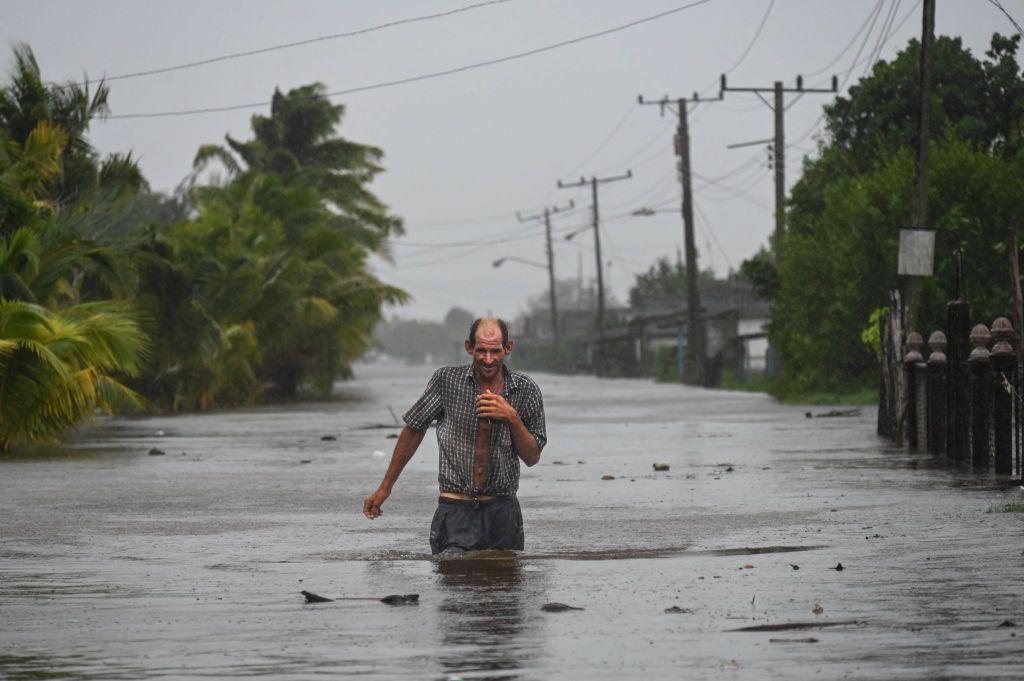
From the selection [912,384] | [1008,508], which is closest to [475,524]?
[1008,508]

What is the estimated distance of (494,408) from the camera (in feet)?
30.7

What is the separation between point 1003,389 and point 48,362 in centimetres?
1195

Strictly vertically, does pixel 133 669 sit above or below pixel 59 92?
below

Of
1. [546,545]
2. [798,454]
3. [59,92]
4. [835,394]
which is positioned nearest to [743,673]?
[546,545]

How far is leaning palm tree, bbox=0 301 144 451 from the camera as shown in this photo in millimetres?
22312

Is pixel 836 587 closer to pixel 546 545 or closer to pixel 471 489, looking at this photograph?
pixel 471 489

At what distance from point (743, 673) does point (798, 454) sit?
15356mm

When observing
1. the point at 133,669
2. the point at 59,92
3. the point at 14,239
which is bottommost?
the point at 133,669

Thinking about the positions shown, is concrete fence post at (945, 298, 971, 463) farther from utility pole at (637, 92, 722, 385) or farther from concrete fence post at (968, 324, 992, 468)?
utility pole at (637, 92, 722, 385)

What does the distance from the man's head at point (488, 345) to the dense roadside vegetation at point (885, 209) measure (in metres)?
27.9

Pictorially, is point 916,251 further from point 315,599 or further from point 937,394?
point 315,599

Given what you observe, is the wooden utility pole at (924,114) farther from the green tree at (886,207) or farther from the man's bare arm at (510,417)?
the man's bare arm at (510,417)

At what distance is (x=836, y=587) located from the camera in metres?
8.95

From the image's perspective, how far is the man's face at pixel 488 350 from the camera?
942cm
